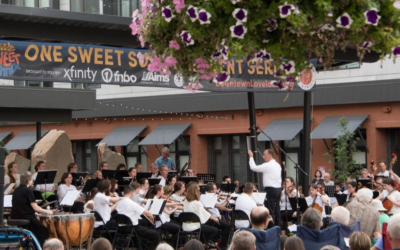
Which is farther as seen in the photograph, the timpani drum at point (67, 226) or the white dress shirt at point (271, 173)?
the white dress shirt at point (271, 173)

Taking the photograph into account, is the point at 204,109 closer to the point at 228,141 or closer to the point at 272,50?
the point at 228,141

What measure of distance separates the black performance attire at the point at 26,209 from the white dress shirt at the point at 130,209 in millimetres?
1601

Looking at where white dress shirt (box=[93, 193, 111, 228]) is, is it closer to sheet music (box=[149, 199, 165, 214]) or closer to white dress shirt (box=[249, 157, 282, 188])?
sheet music (box=[149, 199, 165, 214])

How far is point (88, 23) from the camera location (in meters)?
14.7

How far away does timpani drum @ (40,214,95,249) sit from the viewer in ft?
47.2

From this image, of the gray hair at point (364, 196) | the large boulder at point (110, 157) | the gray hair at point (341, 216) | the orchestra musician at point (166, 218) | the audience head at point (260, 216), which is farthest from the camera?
the large boulder at point (110, 157)

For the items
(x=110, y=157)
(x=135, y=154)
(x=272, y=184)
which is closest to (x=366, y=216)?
(x=272, y=184)

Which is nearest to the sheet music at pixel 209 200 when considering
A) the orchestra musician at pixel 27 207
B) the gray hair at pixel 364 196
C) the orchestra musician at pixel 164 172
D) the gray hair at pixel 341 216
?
the orchestra musician at pixel 27 207

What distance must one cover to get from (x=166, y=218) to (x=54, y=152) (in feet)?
48.6

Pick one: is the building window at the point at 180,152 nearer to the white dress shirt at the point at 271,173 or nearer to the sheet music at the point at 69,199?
the white dress shirt at the point at 271,173

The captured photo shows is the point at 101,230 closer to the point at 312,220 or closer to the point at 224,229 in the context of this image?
the point at 224,229

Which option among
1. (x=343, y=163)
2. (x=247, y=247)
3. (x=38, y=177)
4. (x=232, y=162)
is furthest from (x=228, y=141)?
(x=247, y=247)

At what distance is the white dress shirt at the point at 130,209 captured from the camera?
15.0m

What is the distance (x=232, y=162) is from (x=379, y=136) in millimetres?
8170
